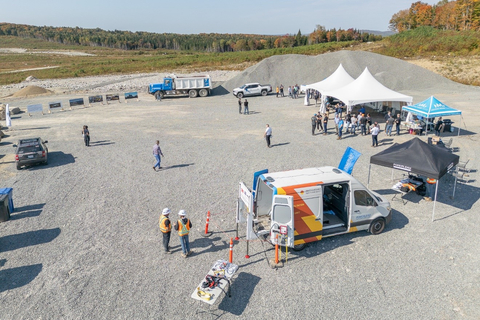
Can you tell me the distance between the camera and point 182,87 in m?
36.9

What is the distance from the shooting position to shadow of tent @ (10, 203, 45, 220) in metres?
11.7

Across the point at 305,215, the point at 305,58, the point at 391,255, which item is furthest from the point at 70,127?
the point at 305,58

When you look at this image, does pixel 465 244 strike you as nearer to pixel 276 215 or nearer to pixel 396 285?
pixel 396 285

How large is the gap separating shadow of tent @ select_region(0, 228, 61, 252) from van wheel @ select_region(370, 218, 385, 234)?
9.75m

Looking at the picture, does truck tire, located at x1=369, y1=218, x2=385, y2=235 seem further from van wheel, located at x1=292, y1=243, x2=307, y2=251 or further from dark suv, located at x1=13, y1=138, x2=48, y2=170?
dark suv, located at x1=13, y1=138, x2=48, y2=170

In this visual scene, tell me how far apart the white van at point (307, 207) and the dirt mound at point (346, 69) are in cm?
3237

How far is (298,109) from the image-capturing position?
96.4 ft

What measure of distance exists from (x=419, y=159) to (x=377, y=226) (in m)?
3.08

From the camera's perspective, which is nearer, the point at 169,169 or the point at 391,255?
the point at 391,255

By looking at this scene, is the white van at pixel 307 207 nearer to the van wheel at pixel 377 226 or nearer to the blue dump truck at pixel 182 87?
the van wheel at pixel 377 226

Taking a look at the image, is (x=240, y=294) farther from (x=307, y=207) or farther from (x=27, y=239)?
(x=27, y=239)

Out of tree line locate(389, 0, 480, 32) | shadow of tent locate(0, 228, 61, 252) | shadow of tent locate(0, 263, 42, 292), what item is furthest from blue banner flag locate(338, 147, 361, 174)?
tree line locate(389, 0, 480, 32)

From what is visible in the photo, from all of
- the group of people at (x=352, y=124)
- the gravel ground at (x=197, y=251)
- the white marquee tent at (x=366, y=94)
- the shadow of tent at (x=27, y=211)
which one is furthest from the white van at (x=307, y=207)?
the white marquee tent at (x=366, y=94)

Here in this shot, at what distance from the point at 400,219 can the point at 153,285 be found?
7.98 m
